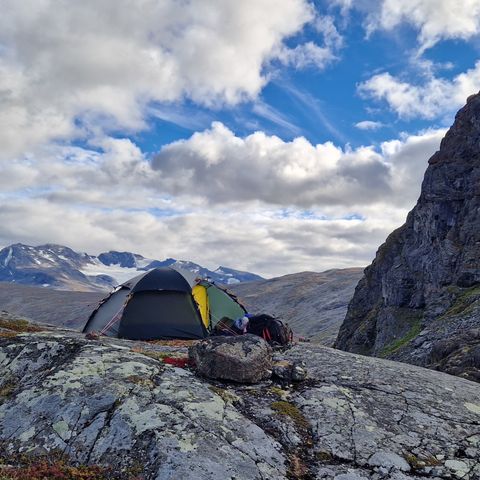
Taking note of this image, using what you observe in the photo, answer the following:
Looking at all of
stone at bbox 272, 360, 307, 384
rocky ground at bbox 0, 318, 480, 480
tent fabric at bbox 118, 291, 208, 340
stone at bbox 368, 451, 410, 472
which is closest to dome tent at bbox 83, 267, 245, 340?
tent fabric at bbox 118, 291, 208, 340

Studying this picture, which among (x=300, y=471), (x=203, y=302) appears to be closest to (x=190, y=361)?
(x=300, y=471)

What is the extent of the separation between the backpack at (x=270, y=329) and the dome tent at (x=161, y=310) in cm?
419

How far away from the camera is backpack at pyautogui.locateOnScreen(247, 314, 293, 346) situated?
19.0m

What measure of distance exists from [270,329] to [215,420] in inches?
353

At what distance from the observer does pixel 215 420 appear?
1059 cm

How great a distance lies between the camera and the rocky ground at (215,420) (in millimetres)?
9547

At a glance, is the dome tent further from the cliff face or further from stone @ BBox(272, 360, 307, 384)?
the cliff face

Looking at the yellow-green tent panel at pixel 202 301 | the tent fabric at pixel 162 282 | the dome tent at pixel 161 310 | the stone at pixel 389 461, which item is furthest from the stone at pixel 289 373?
the tent fabric at pixel 162 282

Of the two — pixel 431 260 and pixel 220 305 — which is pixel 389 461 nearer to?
pixel 220 305

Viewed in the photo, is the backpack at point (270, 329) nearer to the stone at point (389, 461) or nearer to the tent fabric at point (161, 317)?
the tent fabric at point (161, 317)

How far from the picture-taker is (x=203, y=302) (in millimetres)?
24875

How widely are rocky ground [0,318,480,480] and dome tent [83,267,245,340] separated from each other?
909 centimetres

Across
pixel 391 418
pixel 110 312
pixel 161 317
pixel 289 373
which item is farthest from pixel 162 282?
pixel 391 418

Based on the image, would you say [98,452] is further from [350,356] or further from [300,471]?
[350,356]
